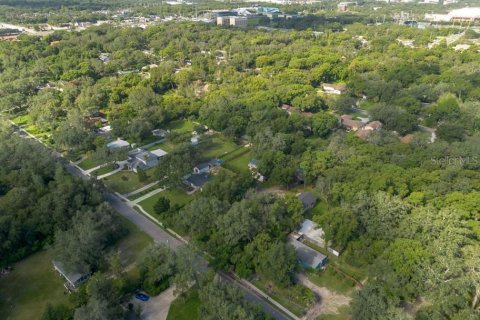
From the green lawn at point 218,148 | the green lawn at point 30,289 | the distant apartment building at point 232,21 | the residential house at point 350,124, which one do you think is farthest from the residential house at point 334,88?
the distant apartment building at point 232,21

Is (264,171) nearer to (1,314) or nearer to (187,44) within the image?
(1,314)

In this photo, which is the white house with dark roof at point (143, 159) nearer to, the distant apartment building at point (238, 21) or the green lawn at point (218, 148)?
the green lawn at point (218, 148)

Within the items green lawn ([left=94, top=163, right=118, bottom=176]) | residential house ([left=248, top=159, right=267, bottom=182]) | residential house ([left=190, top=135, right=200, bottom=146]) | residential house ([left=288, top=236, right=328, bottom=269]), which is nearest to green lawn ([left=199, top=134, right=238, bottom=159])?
residential house ([left=190, top=135, right=200, bottom=146])

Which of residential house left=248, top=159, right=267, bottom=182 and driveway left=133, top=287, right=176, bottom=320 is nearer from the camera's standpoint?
driveway left=133, top=287, right=176, bottom=320

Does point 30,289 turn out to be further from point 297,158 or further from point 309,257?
point 297,158

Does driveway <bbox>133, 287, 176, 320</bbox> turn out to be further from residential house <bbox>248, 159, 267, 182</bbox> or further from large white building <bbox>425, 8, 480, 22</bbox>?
large white building <bbox>425, 8, 480, 22</bbox>

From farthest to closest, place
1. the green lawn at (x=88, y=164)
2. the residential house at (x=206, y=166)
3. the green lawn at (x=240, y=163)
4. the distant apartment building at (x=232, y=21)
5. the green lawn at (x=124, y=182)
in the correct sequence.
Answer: the distant apartment building at (x=232, y=21)
the green lawn at (x=88, y=164)
the green lawn at (x=240, y=163)
the residential house at (x=206, y=166)
the green lawn at (x=124, y=182)

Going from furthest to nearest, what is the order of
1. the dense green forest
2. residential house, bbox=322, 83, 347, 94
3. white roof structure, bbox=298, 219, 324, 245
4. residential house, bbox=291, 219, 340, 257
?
residential house, bbox=322, 83, 347, 94
white roof structure, bbox=298, 219, 324, 245
residential house, bbox=291, 219, 340, 257
the dense green forest
